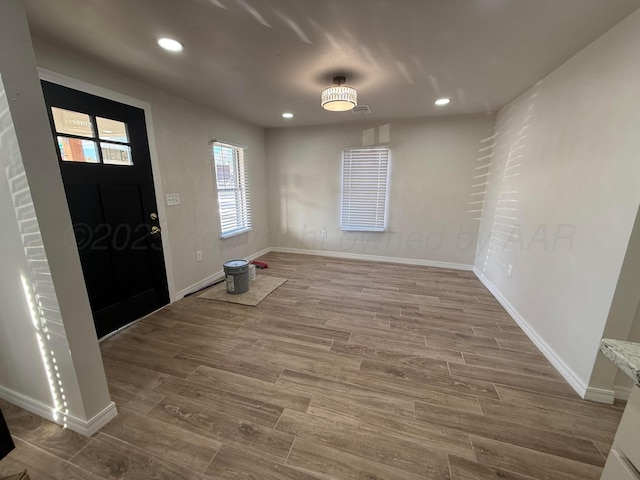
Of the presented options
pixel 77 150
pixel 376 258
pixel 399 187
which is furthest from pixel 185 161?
pixel 376 258

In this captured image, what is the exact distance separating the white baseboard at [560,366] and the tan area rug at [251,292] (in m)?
2.72

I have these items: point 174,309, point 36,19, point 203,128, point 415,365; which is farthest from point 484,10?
point 174,309

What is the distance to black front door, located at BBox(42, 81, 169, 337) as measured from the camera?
1.96m

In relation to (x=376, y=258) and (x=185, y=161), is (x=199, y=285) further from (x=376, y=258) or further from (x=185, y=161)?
(x=376, y=258)

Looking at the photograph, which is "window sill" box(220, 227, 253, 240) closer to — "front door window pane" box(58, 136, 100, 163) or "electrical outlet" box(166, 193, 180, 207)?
"electrical outlet" box(166, 193, 180, 207)

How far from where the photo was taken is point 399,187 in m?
4.21

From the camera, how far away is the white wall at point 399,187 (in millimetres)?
3873

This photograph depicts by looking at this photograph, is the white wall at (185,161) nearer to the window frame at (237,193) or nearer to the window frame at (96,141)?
the window frame at (237,193)

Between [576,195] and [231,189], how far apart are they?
3863 millimetres

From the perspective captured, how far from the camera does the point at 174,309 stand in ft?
9.24

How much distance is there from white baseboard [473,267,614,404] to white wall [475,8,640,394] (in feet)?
0.04

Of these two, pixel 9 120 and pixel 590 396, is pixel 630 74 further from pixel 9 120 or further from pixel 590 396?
pixel 9 120

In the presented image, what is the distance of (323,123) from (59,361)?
4185 millimetres

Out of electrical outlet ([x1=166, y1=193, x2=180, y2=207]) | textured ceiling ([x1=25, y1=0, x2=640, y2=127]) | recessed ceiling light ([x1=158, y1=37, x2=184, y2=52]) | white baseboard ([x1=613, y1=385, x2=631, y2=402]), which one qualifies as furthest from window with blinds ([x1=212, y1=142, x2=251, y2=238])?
Result: white baseboard ([x1=613, y1=385, x2=631, y2=402])
